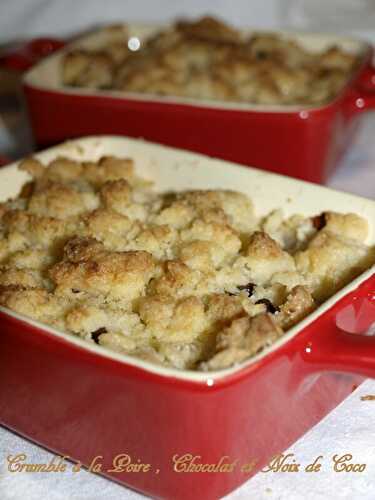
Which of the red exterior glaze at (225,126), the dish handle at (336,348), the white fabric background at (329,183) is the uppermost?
the dish handle at (336,348)

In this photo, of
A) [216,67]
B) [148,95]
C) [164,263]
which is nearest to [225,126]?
[148,95]

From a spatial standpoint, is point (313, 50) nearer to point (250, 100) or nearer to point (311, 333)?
point (250, 100)

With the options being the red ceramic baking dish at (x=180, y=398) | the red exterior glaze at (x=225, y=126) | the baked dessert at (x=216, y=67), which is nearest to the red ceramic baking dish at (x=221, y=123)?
the red exterior glaze at (x=225, y=126)

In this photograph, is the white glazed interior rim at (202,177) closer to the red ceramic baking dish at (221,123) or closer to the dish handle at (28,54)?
the red ceramic baking dish at (221,123)

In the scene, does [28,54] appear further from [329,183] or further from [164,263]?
[164,263]

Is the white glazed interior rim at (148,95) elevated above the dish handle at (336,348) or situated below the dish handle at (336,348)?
below

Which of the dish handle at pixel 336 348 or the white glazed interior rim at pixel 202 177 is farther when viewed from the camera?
the white glazed interior rim at pixel 202 177

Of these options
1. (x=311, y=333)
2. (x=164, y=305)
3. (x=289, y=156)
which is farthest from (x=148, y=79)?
(x=311, y=333)

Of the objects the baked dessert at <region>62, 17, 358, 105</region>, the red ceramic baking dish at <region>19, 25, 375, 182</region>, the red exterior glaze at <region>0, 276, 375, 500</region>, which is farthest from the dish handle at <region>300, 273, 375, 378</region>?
the baked dessert at <region>62, 17, 358, 105</region>
